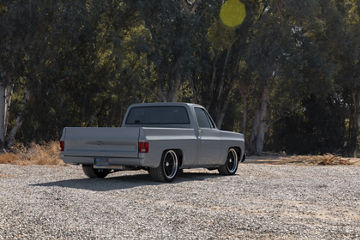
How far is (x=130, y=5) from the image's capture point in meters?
30.6

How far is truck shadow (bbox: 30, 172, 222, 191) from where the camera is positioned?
11.5m

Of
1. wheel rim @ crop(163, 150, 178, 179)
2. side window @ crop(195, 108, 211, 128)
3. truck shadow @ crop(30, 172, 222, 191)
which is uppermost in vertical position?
side window @ crop(195, 108, 211, 128)

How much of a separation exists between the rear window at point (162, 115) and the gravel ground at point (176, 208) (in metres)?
1.41

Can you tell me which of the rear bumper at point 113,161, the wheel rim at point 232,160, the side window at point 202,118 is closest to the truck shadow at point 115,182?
the rear bumper at point 113,161

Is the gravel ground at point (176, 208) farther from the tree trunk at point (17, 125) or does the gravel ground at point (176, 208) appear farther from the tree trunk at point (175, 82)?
the tree trunk at point (175, 82)

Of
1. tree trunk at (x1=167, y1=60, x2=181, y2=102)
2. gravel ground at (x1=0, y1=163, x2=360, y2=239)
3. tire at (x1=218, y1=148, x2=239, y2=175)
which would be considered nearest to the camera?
gravel ground at (x1=0, y1=163, x2=360, y2=239)

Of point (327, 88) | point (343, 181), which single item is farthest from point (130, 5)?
point (343, 181)

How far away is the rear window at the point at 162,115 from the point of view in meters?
13.7

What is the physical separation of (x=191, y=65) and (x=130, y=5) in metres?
4.68

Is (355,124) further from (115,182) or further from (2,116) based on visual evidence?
(115,182)

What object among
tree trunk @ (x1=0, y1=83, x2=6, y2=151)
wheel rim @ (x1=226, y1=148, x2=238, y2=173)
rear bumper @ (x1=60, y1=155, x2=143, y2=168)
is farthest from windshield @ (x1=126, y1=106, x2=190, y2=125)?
tree trunk @ (x1=0, y1=83, x2=6, y2=151)

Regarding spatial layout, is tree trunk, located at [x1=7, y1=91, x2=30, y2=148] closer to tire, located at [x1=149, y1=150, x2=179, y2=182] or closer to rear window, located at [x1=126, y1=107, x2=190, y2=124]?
rear window, located at [x1=126, y1=107, x2=190, y2=124]

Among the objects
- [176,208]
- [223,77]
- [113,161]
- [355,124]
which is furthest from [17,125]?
[176,208]

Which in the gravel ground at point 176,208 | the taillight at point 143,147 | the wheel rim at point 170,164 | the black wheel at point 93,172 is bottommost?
the gravel ground at point 176,208
